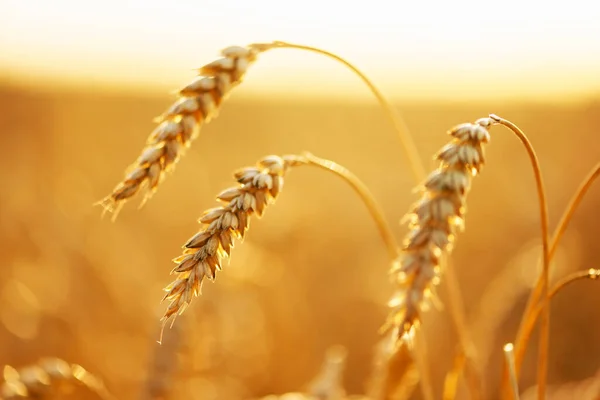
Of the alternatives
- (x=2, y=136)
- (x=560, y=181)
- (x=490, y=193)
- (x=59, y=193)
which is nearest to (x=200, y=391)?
(x=560, y=181)

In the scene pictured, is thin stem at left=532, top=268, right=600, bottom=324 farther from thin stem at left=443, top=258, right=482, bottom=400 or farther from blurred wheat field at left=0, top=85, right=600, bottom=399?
blurred wheat field at left=0, top=85, right=600, bottom=399

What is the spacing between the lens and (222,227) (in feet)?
3.27

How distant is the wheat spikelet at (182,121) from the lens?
1.08 meters

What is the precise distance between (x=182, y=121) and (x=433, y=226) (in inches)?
18.5

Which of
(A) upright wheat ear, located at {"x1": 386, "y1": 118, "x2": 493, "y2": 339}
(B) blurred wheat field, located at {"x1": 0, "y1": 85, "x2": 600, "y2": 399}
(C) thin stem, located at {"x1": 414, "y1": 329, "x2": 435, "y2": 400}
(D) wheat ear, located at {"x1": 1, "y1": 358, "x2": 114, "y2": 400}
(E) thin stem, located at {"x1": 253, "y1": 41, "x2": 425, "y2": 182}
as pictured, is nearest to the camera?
(A) upright wheat ear, located at {"x1": 386, "y1": 118, "x2": 493, "y2": 339}

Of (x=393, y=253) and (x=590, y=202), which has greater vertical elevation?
(x=590, y=202)

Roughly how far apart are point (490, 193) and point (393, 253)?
13.6ft

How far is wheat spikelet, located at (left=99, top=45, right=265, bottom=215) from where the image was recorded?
3.53ft

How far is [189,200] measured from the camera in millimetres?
6207

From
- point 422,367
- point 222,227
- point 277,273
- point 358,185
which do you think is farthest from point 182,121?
point 277,273

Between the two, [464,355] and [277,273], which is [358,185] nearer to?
[464,355]

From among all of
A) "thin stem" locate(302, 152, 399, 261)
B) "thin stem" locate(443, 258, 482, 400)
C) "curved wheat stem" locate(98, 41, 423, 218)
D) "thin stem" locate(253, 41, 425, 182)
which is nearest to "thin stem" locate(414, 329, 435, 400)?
"thin stem" locate(443, 258, 482, 400)

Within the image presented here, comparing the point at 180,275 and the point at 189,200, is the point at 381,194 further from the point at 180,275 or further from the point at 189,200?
the point at 180,275

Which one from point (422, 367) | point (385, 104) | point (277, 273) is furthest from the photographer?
point (277, 273)
